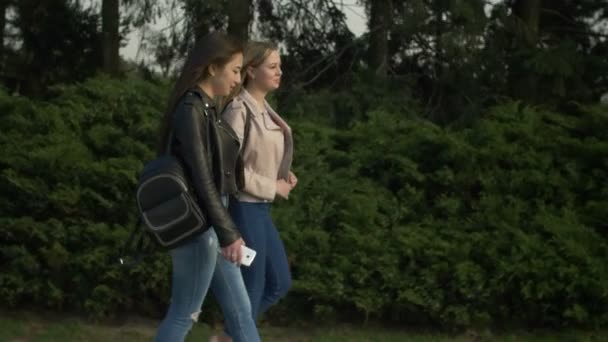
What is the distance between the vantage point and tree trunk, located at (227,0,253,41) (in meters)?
10.9

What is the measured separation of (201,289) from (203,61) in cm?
92

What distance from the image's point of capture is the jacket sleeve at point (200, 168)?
3.96m

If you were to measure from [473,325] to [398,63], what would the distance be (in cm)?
566

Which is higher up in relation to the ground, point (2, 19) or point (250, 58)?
point (2, 19)

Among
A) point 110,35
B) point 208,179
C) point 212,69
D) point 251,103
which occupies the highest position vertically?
point 110,35

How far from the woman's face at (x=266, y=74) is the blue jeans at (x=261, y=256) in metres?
0.56

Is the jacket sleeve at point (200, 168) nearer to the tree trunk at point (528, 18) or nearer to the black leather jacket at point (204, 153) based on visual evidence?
the black leather jacket at point (204, 153)

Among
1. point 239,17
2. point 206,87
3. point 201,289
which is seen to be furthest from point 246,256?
point 239,17

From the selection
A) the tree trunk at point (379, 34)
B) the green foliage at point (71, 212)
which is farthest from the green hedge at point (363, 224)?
the tree trunk at point (379, 34)

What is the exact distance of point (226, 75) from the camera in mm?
4234

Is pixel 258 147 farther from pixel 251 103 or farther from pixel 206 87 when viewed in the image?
pixel 206 87

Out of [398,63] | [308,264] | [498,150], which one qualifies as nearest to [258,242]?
[308,264]

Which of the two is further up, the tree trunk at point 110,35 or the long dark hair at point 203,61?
the tree trunk at point 110,35

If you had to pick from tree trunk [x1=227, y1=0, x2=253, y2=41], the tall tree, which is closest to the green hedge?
tree trunk [x1=227, y1=0, x2=253, y2=41]
